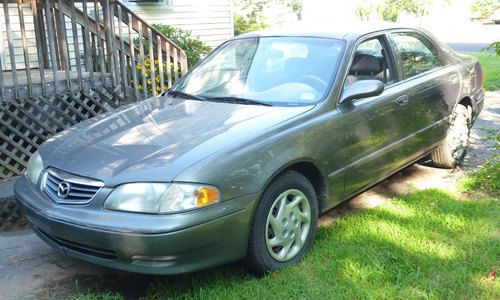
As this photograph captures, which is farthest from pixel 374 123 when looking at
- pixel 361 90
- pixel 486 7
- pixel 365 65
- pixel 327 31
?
pixel 486 7

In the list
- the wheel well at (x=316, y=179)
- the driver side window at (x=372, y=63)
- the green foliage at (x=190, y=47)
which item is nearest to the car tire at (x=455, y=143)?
the driver side window at (x=372, y=63)

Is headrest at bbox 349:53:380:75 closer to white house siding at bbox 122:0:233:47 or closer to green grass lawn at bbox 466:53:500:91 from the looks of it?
green grass lawn at bbox 466:53:500:91

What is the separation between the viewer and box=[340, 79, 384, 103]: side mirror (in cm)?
397

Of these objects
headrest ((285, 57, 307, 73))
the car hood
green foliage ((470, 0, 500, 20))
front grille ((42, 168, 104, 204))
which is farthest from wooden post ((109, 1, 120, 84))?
green foliage ((470, 0, 500, 20))

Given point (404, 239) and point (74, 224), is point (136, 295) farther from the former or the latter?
point (404, 239)

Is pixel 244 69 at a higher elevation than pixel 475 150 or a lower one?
higher

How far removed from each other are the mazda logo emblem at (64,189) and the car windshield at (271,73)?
1.43 metres

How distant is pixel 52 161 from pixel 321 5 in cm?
3527

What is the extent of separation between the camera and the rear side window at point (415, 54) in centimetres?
492

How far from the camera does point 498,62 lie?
15.3 meters

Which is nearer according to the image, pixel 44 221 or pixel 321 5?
pixel 44 221

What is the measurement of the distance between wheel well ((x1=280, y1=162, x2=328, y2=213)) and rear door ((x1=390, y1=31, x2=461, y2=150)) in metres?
1.30

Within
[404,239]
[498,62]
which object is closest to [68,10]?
Result: [404,239]

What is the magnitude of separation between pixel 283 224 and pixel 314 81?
120 cm
